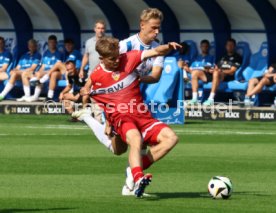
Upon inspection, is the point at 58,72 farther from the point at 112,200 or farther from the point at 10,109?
the point at 112,200

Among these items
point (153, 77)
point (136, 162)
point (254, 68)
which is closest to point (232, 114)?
point (254, 68)

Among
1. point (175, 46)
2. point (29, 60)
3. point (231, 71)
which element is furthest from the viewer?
point (29, 60)

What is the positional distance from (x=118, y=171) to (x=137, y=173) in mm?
3178

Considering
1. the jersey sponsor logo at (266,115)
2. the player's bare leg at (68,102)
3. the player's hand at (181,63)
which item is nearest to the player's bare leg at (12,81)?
the player's bare leg at (68,102)

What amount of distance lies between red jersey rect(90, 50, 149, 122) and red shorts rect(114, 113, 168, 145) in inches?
2.4

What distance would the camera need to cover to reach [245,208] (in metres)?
10.9

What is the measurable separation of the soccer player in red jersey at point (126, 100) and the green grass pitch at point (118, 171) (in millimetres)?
593

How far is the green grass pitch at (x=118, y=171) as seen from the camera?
11.2 meters

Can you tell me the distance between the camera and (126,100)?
12.1 metres

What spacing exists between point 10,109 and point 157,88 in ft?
14.1

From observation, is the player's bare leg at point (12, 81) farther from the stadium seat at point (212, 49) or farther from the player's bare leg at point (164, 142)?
the player's bare leg at point (164, 142)

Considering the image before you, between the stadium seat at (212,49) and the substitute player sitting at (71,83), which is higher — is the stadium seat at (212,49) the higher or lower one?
the higher one

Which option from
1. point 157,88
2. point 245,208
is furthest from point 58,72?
point 245,208

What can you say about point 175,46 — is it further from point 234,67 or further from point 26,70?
point 26,70
